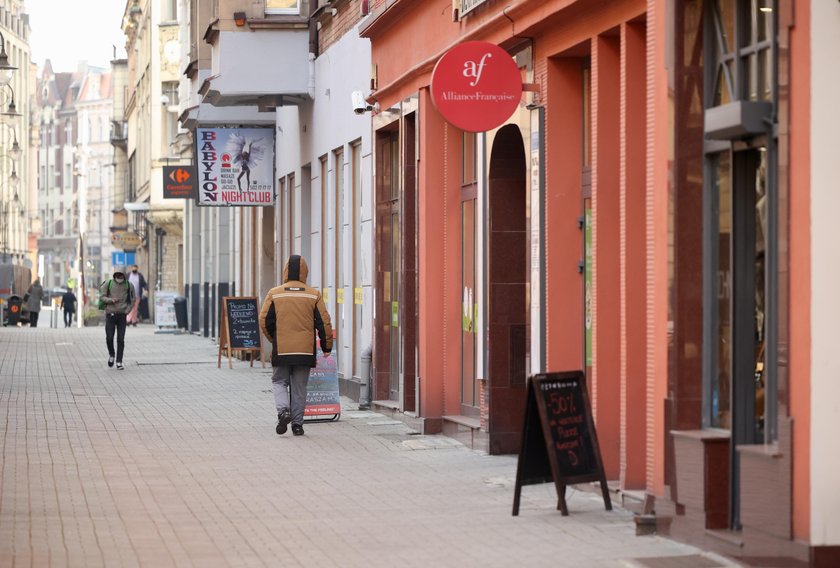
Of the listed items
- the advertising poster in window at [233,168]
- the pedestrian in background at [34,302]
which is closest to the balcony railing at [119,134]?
the pedestrian in background at [34,302]

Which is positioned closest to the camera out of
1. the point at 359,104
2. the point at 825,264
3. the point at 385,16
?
the point at 825,264

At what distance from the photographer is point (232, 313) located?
29.6 meters

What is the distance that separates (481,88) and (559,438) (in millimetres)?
3709

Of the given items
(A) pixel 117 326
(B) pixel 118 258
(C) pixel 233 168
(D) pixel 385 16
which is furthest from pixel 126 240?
(D) pixel 385 16

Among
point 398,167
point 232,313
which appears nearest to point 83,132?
point 232,313

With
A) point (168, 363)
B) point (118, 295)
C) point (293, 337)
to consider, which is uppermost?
point (118, 295)

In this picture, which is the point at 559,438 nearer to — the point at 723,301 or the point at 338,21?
the point at 723,301

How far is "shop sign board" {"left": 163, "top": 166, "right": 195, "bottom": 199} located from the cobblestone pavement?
831 inches

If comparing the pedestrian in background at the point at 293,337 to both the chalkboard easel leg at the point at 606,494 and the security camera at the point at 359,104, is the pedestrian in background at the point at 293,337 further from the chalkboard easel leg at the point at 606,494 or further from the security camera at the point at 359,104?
the chalkboard easel leg at the point at 606,494

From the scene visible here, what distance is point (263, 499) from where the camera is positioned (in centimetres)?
1244

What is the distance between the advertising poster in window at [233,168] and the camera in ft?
104

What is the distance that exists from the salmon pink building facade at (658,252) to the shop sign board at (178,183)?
24897 mm

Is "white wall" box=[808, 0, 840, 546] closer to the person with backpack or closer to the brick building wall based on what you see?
the brick building wall

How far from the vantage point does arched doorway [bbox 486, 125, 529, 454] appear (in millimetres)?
15648
